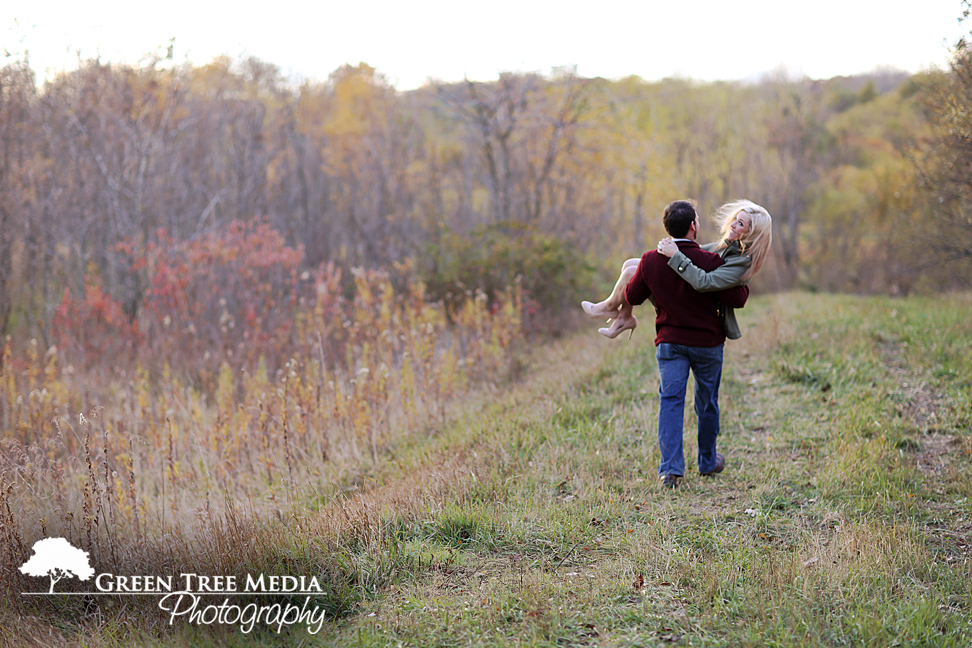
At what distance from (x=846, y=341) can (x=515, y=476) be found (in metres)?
4.68

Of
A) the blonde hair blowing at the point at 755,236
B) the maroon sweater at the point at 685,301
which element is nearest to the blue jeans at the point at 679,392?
the maroon sweater at the point at 685,301

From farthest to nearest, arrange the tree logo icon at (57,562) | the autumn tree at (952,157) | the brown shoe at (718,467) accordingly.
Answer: the autumn tree at (952,157) → the brown shoe at (718,467) → the tree logo icon at (57,562)

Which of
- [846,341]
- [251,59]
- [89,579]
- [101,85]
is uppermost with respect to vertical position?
[251,59]

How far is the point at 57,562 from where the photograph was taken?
370cm

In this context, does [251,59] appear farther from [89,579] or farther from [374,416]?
[89,579]

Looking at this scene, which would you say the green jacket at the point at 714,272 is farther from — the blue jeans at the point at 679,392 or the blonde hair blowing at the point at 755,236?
the blue jeans at the point at 679,392

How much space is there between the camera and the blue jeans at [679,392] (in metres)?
4.28

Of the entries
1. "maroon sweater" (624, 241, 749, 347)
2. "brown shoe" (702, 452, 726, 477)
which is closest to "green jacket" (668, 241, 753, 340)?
"maroon sweater" (624, 241, 749, 347)

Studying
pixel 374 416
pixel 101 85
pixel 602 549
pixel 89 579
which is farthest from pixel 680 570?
pixel 101 85

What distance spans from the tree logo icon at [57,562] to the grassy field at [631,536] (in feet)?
0.56

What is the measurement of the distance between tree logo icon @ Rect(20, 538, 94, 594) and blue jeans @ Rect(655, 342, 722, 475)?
338cm

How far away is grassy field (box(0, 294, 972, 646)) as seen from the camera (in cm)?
288

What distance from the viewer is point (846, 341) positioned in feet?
24.2

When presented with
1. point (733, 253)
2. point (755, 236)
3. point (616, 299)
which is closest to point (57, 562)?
point (616, 299)
